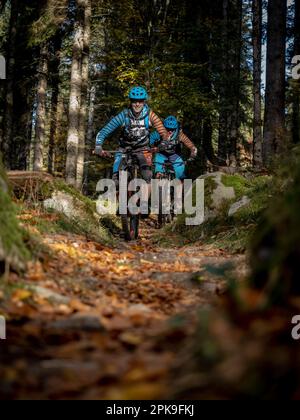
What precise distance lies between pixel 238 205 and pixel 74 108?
7.48m

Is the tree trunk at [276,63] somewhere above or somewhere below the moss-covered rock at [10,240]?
above

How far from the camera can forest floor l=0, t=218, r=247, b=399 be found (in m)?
1.80

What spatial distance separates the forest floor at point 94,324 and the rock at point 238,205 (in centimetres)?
289

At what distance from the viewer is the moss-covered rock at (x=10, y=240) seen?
3430 mm

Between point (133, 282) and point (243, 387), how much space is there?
302 centimetres

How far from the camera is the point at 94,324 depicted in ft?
8.39

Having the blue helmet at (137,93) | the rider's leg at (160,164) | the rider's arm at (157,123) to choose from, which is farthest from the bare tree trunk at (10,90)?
the blue helmet at (137,93)

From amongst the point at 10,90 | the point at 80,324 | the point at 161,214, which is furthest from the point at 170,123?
the point at 80,324

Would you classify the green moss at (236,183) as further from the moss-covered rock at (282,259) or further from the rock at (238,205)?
the moss-covered rock at (282,259)

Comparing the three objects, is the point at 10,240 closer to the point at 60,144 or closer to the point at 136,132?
the point at 136,132

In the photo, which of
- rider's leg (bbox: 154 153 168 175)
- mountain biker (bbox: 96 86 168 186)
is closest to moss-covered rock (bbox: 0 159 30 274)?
mountain biker (bbox: 96 86 168 186)

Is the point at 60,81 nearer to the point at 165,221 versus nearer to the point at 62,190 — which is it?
the point at 165,221

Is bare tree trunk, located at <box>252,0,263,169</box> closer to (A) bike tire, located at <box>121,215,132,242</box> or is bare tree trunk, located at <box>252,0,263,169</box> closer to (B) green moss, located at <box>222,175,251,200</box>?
(B) green moss, located at <box>222,175,251,200</box>

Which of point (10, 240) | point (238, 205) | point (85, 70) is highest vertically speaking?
point (85, 70)
